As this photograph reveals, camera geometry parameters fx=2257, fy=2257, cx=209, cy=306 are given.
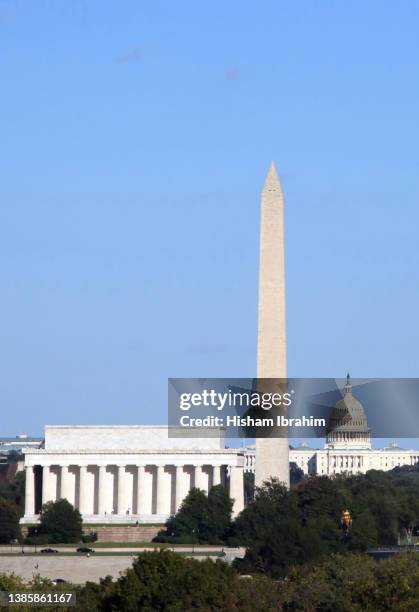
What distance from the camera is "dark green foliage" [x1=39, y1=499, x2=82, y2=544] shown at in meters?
102

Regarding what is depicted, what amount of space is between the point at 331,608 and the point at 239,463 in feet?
221

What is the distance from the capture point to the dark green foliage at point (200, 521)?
339 ft

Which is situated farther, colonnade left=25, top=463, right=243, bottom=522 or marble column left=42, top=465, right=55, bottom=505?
marble column left=42, top=465, right=55, bottom=505

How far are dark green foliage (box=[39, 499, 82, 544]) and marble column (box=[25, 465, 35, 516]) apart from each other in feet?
54.2

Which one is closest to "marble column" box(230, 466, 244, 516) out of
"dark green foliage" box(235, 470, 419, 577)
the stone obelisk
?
"dark green foliage" box(235, 470, 419, 577)

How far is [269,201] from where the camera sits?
9100 cm

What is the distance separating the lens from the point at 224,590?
59.7m

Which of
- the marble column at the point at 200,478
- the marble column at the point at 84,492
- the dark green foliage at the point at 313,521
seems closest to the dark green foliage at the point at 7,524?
the dark green foliage at the point at 313,521

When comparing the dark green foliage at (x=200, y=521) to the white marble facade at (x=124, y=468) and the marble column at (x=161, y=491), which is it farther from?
the white marble facade at (x=124, y=468)

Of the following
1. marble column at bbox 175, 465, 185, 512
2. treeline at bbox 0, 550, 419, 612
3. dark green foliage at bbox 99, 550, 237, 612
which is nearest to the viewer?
treeline at bbox 0, 550, 419, 612

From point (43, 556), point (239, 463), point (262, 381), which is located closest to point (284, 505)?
point (262, 381)

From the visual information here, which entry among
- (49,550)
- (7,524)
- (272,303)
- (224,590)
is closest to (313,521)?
(272,303)

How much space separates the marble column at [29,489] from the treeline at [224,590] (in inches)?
2392

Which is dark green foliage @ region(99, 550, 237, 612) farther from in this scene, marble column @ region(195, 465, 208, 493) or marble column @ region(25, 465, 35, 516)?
marble column @ region(195, 465, 208, 493)
